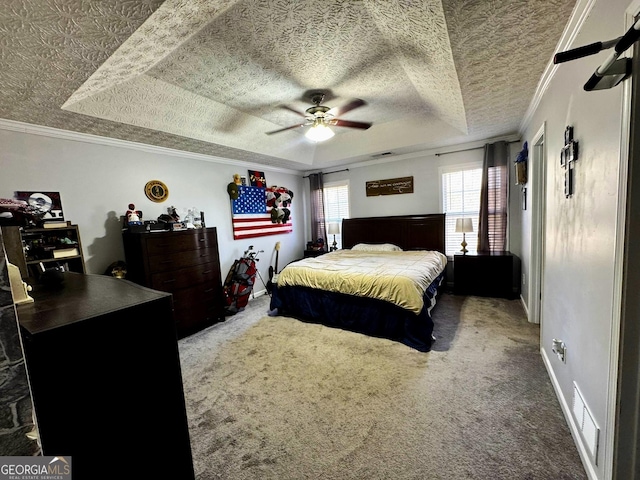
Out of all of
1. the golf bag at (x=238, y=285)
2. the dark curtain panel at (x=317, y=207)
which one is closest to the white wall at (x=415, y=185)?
the dark curtain panel at (x=317, y=207)

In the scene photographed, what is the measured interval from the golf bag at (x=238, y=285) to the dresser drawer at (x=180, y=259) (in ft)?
2.05

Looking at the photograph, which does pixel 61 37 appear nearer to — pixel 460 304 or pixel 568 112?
pixel 568 112

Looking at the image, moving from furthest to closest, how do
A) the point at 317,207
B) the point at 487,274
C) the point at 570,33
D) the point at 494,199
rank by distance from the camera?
the point at 317,207 → the point at 494,199 → the point at 487,274 → the point at 570,33

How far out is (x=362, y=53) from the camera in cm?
214

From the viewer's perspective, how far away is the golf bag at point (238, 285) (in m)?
4.00

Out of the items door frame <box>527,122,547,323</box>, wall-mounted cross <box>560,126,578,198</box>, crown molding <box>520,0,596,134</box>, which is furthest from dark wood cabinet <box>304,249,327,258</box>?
wall-mounted cross <box>560,126,578,198</box>

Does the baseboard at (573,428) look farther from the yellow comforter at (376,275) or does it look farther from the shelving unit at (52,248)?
the shelving unit at (52,248)

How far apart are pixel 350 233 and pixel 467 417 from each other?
→ 12.6ft

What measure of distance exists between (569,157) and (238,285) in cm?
396

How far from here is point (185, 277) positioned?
3264 millimetres

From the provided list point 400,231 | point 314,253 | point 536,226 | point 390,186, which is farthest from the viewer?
point 314,253

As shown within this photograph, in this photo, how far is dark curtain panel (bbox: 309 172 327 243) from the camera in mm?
5654

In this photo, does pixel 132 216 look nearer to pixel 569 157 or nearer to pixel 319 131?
pixel 319 131

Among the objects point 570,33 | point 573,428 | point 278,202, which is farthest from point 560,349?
point 278,202
